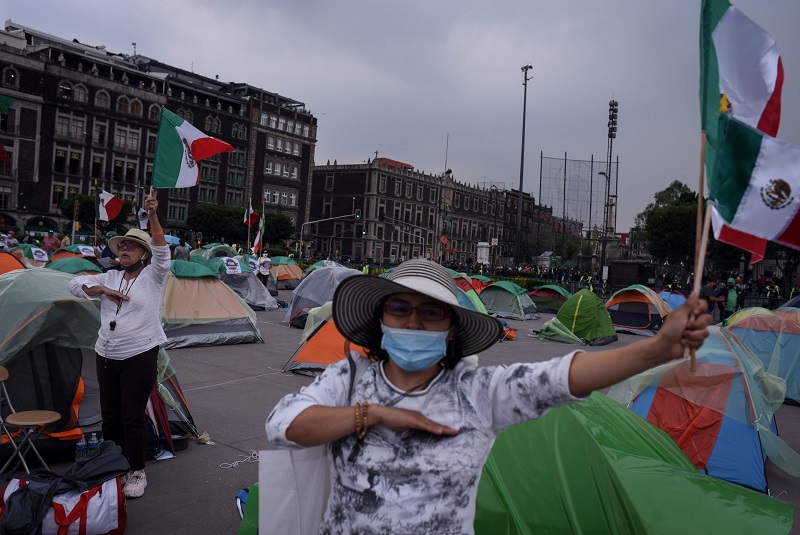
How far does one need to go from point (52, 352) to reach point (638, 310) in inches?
686

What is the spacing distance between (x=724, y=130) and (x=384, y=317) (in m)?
1.30

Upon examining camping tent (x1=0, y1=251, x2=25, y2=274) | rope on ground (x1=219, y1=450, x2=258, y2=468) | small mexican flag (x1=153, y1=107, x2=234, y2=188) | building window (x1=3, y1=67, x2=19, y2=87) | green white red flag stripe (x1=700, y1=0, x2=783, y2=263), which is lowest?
rope on ground (x1=219, y1=450, x2=258, y2=468)

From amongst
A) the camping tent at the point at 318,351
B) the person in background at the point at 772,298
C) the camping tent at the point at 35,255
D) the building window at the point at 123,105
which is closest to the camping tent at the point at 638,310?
the person in background at the point at 772,298

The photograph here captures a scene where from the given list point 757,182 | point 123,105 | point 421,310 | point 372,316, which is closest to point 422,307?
point 421,310

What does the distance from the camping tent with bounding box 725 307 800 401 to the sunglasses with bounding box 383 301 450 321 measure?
29.9 feet

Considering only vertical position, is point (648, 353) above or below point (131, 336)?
above

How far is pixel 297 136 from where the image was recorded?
70.2m

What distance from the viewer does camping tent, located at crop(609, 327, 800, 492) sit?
18.7 ft

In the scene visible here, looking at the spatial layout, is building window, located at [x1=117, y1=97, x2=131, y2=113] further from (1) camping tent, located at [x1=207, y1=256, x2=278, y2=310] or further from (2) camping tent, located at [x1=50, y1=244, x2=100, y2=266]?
(2) camping tent, located at [x1=50, y1=244, x2=100, y2=266]

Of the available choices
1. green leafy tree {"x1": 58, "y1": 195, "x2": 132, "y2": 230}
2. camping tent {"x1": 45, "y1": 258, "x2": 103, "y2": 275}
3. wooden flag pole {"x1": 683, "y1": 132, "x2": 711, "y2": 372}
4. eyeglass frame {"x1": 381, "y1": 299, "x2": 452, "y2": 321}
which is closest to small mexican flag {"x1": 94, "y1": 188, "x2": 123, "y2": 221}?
camping tent {"x1": 45, "y1": 258, "x2": 103, "y2": 275}

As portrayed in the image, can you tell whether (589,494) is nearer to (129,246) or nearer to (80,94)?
(129,246)

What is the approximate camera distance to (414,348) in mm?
2018

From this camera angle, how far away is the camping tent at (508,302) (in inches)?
872

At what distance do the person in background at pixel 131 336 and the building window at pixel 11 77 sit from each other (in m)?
53.3
